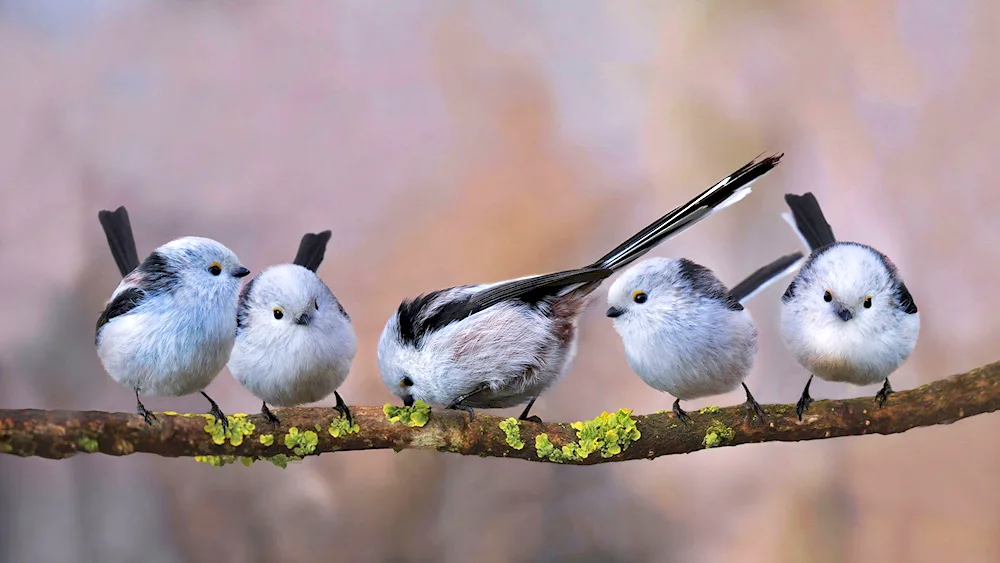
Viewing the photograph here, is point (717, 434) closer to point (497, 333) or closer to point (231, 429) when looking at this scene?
point (497, 333)

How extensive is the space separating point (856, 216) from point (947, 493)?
476 mm

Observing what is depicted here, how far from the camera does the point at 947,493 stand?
1.36m

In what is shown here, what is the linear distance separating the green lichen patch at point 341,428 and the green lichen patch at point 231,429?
9 cm

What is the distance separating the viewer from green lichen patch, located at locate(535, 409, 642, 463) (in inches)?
41.4

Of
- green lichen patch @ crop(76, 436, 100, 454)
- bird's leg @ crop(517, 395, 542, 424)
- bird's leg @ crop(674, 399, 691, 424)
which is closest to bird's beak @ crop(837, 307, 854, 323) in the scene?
bird's leg @ crop(674, 399, 691, 424)

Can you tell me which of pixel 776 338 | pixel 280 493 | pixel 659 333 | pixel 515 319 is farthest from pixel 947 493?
pixel 280 493

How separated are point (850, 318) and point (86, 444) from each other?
2.93 ft

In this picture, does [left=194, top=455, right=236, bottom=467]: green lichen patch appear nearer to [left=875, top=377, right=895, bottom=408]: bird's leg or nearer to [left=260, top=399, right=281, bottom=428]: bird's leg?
[left=260, top=399, right=281, bottom=428]: bird's leg

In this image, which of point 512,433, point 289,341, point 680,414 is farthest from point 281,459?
point 680,414

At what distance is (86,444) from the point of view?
2.98 ft

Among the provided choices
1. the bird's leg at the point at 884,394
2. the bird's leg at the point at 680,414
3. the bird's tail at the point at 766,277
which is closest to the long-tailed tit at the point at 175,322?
the bird's leg at the point at 680,414

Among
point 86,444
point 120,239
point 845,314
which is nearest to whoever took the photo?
point 86,444

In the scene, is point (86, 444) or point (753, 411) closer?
point (86, 444)

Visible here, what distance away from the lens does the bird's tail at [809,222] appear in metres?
1.17
